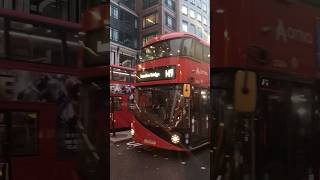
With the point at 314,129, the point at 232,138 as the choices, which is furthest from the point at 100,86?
the point at 314,129

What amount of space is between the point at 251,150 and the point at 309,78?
29.2 inches

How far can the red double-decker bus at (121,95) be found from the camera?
1.44 metres

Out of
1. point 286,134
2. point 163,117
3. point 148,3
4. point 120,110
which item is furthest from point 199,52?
point 286,134

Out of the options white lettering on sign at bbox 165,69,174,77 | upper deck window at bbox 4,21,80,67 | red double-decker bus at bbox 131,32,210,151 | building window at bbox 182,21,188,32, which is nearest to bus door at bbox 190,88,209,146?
red double-decker bus at bbox 131,32,210,151

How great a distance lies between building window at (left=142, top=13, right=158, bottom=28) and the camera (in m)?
1.50

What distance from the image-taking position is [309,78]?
228 cm

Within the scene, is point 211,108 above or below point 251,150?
above

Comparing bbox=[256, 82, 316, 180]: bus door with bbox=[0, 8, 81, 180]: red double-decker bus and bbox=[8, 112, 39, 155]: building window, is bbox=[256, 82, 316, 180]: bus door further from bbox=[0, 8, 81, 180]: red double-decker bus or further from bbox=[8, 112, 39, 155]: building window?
bbox=[8, 112, 39, 155]: building window

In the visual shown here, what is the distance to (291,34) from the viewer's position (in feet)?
6.96

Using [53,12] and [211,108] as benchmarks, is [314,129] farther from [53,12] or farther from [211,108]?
[53,12]

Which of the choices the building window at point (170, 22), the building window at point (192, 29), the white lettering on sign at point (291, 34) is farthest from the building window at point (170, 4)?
the white lettering on sign at point (291, 34)

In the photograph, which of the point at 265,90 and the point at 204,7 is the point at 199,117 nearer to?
the point at 265,90

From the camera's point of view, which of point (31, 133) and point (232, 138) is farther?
point (232, 138)

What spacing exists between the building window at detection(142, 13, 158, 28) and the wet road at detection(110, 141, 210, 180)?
1.73ft
